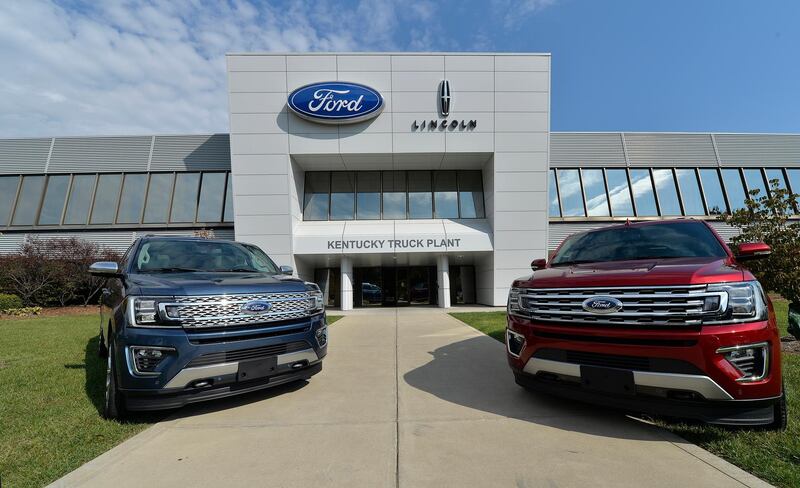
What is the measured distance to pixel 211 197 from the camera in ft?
57.8

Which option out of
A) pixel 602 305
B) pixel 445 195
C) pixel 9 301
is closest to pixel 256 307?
pixel 602 305

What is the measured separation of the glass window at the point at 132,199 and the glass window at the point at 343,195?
986 cm

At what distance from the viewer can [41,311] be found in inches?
530

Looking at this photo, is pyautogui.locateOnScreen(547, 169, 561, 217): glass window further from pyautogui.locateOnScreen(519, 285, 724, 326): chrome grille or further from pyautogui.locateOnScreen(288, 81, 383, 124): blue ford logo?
pyautogui.locateOnScreen(519, 285, 724, 326): chrome grille

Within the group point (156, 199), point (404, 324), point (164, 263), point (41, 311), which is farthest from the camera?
point (156, 199)

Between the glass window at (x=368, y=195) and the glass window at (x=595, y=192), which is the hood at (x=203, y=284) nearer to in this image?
the glass window at (x=368, y=195)

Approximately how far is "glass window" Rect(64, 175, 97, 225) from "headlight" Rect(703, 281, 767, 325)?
23.2m

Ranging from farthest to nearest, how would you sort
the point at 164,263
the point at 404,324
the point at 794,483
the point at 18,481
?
the point at 404,324 → the point at 164,263 → the point at 18,481 → the point at 794,483

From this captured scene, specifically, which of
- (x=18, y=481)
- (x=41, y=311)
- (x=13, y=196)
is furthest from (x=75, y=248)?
(x=18, y=481)

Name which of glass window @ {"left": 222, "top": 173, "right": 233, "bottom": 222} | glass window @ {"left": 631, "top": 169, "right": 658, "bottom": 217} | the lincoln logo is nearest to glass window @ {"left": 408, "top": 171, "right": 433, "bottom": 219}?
the lincoln logo

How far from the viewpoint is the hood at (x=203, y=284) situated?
310 cm

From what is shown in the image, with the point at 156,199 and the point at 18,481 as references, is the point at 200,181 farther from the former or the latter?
the point at 18,481

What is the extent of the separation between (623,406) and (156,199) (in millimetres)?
20884

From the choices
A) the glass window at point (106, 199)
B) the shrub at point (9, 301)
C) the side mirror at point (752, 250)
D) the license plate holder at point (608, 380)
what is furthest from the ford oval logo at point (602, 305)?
the glass window at point (106, 199)
